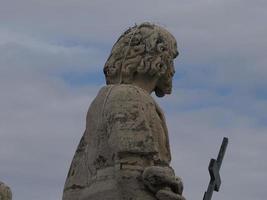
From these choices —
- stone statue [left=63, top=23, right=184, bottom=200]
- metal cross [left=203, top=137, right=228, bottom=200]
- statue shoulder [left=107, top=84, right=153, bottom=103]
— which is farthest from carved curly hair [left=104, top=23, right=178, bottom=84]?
metal cross [left=203, top=137, right=228, bottom=200]

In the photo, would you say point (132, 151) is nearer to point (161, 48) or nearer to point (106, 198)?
point (106, 198)

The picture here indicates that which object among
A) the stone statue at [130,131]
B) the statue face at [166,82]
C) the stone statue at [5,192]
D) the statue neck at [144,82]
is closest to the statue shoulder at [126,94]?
the stone statue at [130,131]

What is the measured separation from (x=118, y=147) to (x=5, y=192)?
7.61 m

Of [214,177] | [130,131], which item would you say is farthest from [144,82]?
[214,177]

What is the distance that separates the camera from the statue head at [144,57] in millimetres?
11859

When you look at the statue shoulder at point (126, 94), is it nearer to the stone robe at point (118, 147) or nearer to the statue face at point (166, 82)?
the stone robe at point (118, 147)

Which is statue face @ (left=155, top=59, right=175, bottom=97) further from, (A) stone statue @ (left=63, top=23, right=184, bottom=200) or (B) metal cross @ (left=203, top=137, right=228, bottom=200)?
(B) metal cross @ (left=203, top=137, right=228, bottom=200)

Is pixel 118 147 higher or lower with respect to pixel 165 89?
lower

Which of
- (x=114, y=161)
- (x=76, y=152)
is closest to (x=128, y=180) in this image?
(x=114, y=161)

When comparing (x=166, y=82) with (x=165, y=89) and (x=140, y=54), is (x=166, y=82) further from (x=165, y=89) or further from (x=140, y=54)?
(x=140, y=54)

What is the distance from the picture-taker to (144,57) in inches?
468

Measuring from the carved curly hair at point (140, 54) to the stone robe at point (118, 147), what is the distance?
0.26 meters

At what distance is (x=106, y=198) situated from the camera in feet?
36.6

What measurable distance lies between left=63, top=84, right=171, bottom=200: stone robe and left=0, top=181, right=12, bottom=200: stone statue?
6619 millimetres
